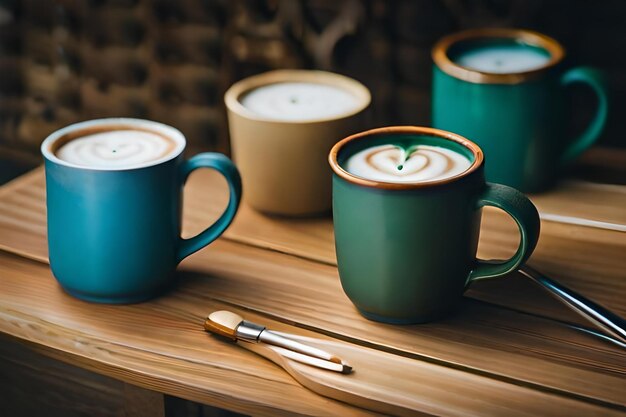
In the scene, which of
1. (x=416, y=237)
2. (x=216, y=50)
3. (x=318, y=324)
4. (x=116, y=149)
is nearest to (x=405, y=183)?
(x=416, y=237)

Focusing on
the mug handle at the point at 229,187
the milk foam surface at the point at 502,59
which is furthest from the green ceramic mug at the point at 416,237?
the milk foam surface at the point at 502,59

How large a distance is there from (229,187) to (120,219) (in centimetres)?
11

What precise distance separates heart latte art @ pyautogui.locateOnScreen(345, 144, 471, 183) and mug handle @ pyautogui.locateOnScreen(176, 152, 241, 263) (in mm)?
110

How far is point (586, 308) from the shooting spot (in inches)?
30.8

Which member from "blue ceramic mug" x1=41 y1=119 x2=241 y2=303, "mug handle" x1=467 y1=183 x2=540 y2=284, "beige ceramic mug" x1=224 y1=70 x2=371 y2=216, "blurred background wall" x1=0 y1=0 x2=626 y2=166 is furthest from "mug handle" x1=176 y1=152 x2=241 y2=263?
"blurred background wall" x1=0 y1=0 x2=626 y2=166

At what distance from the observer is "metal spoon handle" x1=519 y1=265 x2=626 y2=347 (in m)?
0.76

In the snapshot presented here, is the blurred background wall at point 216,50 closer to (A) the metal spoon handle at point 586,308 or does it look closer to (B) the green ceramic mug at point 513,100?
(B) the green ceramic mug at point 513,100

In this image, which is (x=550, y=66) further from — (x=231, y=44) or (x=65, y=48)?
(x=65, y=48)

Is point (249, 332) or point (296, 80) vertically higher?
point (296, 80)

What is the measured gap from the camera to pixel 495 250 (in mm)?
895

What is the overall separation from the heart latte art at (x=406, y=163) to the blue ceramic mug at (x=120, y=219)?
0.40ft

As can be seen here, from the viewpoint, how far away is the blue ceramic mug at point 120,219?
0.77 metres

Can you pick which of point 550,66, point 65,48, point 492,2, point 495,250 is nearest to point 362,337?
point 495,250

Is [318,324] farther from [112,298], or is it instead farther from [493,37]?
[493,37]
